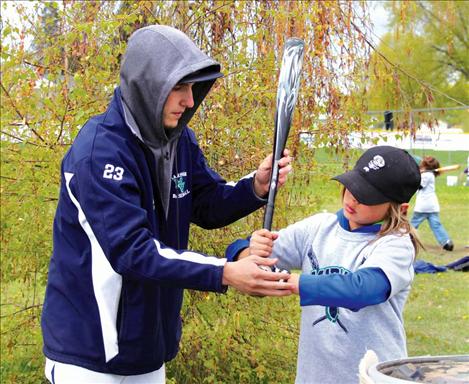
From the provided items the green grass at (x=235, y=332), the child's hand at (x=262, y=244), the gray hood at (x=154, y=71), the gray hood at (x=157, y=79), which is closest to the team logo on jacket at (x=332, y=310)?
the child's hand at (x=262, y=244)

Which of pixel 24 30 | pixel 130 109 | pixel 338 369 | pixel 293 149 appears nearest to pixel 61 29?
pixel 24 30

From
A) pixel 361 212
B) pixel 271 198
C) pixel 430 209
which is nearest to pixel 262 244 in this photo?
pixel 271 198

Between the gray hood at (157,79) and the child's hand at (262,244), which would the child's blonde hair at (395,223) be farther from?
Answer: the gray hood at (157,79)

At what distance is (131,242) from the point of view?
2.62m

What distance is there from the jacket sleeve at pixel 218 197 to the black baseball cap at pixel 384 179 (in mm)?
379

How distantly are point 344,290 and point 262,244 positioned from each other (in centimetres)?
34

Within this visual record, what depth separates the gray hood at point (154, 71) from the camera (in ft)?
9.21

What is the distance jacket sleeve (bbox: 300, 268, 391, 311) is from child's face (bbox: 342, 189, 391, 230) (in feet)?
1.11

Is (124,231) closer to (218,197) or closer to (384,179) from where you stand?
(218,197)

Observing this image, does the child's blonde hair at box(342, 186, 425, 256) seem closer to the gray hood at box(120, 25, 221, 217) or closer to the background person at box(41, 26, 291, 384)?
the background person at box(41, 26, 291, 384)

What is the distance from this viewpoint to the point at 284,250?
126 inches

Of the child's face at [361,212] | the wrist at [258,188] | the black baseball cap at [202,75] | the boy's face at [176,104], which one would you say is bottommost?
the child's face at [361,212]

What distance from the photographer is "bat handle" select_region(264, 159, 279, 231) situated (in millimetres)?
3135

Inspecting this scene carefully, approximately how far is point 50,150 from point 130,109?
1.84m
